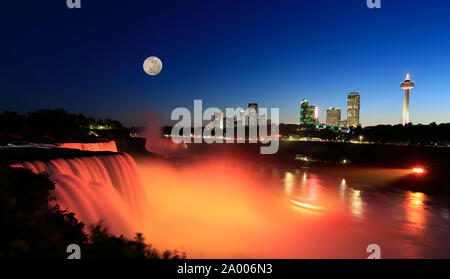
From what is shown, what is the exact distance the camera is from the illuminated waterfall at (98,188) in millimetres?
8172

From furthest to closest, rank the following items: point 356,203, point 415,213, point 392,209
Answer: point 356,203, point 392,209, point 415,213

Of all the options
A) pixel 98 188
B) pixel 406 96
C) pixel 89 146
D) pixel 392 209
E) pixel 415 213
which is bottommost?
pixel 392 209

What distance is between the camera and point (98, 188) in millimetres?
10062

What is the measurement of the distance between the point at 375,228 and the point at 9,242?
18284 mm

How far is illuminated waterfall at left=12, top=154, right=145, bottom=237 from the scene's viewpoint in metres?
8.17

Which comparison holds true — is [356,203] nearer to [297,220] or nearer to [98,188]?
[297,220]

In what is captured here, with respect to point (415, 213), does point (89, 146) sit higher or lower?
higher

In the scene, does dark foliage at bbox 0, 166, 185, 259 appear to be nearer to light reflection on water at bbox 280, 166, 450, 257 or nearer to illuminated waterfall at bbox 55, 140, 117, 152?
illuminated waterfall at bbox 55, 140, 117, 152

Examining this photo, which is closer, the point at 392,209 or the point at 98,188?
the point at 98,188

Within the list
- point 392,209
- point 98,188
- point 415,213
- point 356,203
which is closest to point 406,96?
point 356,203

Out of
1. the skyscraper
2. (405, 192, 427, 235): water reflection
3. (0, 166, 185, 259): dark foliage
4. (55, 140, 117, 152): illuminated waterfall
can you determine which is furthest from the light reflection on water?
the skyscraper

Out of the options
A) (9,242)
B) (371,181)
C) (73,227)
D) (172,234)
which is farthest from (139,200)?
(371,181)
